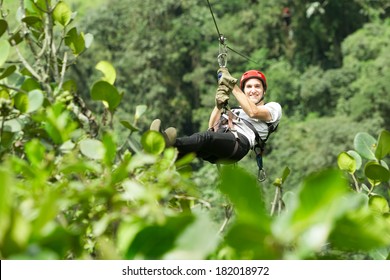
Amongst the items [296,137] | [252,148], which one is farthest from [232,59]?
[252,148]

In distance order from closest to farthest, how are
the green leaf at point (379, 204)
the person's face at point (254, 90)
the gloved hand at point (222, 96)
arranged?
the green leaf at point (379, 204) → the gloved hand at point (222, 96) → the person's face at point (254, 90)

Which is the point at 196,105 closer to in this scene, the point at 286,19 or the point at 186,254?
the point at 286,19

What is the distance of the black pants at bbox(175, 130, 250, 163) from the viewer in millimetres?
3275

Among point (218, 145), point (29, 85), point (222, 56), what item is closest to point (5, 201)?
point (29, 85)

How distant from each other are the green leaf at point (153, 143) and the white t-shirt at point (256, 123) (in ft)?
8.44

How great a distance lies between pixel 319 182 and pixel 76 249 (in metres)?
0.15

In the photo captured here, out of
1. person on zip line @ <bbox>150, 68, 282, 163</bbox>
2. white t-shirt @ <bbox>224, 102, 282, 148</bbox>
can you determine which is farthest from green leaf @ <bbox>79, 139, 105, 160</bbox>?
white t-shirt @ <bbox>224, 102, 282, 148</bbox>

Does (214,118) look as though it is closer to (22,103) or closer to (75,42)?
(75,42)

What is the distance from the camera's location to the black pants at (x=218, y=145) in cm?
328

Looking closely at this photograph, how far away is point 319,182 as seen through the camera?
0.37 meters

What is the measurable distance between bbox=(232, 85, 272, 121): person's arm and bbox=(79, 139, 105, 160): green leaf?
247 cm

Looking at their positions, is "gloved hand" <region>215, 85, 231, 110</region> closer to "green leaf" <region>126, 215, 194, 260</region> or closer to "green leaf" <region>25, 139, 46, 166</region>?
"green leaf" <region>25, 139, 46, 166</region>

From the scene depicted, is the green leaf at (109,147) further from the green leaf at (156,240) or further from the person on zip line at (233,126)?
the person on zip line at (233,126)

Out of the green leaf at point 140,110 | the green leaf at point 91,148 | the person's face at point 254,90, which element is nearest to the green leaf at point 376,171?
the green leaf at point 140,110
